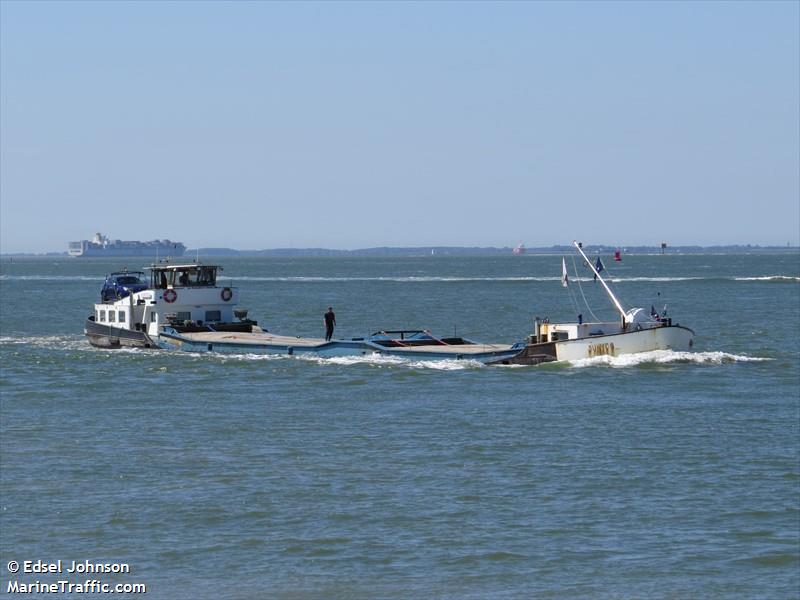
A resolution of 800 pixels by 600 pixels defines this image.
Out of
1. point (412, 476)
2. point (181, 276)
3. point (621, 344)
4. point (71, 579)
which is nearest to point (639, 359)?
point (621, 344)

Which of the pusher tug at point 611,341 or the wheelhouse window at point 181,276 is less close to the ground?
the wheelhouse window at point 181,276

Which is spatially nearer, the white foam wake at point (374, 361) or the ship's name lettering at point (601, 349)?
the ship's name lettering at point (601, 349)

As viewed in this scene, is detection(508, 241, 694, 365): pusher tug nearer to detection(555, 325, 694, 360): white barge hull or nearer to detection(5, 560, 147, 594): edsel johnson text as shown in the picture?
detection(555, 325, 694, 360): white barge hull

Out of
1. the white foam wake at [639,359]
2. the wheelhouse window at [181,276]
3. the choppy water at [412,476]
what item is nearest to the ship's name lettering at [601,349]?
the white foam wake at [639,359]

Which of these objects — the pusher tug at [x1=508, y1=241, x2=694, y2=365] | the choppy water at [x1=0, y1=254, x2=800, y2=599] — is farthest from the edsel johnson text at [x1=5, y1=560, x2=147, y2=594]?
the pusher tug at [x1=508, y1=241, x2=694, y2=365]

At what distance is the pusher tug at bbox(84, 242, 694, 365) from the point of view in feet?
183

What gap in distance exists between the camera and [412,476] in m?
32.2

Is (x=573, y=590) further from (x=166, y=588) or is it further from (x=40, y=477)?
(x=40, y=477)

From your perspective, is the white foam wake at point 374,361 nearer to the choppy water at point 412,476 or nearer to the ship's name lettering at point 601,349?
the choppy water at point 412,476

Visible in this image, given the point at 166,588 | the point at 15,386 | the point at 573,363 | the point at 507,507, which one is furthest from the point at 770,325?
the point at 166,588

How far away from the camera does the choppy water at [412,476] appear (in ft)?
80.4

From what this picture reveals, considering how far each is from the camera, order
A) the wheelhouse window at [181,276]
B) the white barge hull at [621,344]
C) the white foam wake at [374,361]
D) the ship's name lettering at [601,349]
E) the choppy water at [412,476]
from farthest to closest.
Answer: the wheelhouse window at [181,276], the white foam wake at [374,361], the ship's name lettering at [601,349], the white barge hull at [621,344], the choppy water at [412,476]

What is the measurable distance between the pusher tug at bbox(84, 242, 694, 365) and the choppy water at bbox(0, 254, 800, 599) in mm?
833

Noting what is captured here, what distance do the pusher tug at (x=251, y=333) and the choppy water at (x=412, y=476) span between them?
0.83 m
